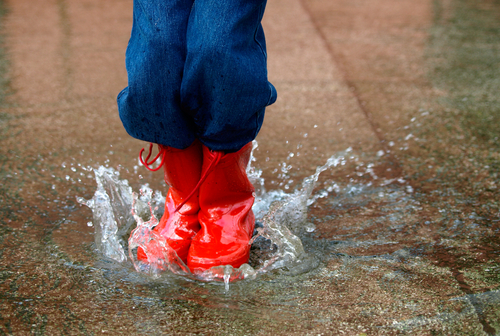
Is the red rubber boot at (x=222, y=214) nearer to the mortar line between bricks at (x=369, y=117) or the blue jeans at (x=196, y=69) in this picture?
the blue jeans at (x=196, y=69)

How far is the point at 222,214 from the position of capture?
1.39m

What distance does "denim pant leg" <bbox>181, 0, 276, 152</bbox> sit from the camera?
3.88ft

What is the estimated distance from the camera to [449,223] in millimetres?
1536

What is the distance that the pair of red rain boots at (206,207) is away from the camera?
1.33 m

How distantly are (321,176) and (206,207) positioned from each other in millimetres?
639

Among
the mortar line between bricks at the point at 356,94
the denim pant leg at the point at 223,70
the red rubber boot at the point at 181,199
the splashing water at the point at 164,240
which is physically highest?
the denim pant leg at the point at 223,70

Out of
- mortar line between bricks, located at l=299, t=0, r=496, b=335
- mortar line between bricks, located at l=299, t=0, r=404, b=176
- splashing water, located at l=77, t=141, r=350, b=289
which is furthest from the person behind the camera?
mortar line between bricks, located at l=299, t=0, r=404, b=176

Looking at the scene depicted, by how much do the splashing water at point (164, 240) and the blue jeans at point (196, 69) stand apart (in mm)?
297

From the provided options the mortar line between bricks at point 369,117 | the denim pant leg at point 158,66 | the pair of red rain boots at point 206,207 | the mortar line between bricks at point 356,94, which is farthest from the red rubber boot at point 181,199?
the mortar line between bricks at point 356,94

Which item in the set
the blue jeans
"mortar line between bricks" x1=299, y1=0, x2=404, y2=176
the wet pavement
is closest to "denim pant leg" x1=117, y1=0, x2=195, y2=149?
the blue jeans

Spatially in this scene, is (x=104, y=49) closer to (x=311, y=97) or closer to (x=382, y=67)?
(x=311, y=97)

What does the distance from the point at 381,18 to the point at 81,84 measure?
219 centimetres

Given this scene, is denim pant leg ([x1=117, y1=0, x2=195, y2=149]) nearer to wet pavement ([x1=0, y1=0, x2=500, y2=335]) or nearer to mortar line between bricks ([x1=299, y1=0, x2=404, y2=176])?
wet pavement ([x1=0, y1=0, x2=500, y2=335])

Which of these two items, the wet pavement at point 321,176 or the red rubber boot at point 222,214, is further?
the red rubber boot at point 222,214
